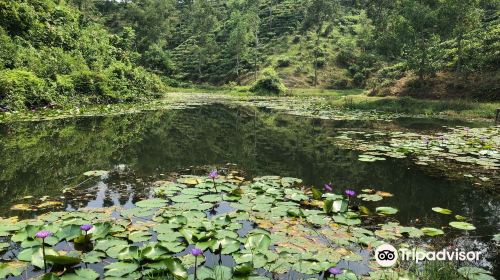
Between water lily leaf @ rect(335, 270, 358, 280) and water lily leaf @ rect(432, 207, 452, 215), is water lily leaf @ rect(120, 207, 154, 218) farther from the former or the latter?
water lily leaf @ rect(432, 207, 452, 215)

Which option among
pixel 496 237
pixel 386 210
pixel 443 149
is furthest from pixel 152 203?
pixel 443 149

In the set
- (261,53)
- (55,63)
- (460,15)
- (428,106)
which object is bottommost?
(428,106)

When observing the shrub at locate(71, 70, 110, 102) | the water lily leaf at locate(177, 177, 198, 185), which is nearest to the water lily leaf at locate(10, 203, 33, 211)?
the water lily leaf at locate(177, 177, 198, 185)

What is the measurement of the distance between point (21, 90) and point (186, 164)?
14218mm

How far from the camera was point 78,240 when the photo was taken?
Answer: 4.73m

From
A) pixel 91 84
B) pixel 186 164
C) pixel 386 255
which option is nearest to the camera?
pixel 386 255

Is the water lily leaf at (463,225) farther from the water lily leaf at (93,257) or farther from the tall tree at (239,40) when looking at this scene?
the tall tree at (239,40)

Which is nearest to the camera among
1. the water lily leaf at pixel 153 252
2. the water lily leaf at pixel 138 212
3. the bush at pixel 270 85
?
the water lily leaf at pixel 153 252

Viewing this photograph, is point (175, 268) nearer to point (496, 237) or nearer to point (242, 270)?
point (242, 270)

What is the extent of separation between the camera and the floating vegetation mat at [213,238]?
13.2 feet

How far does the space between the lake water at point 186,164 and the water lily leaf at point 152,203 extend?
1.38 feet

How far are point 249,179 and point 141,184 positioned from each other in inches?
98.3

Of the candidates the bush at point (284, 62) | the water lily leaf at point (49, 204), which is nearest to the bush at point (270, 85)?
the bush at point (284, 62)

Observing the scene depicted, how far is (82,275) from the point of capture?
3863mm
